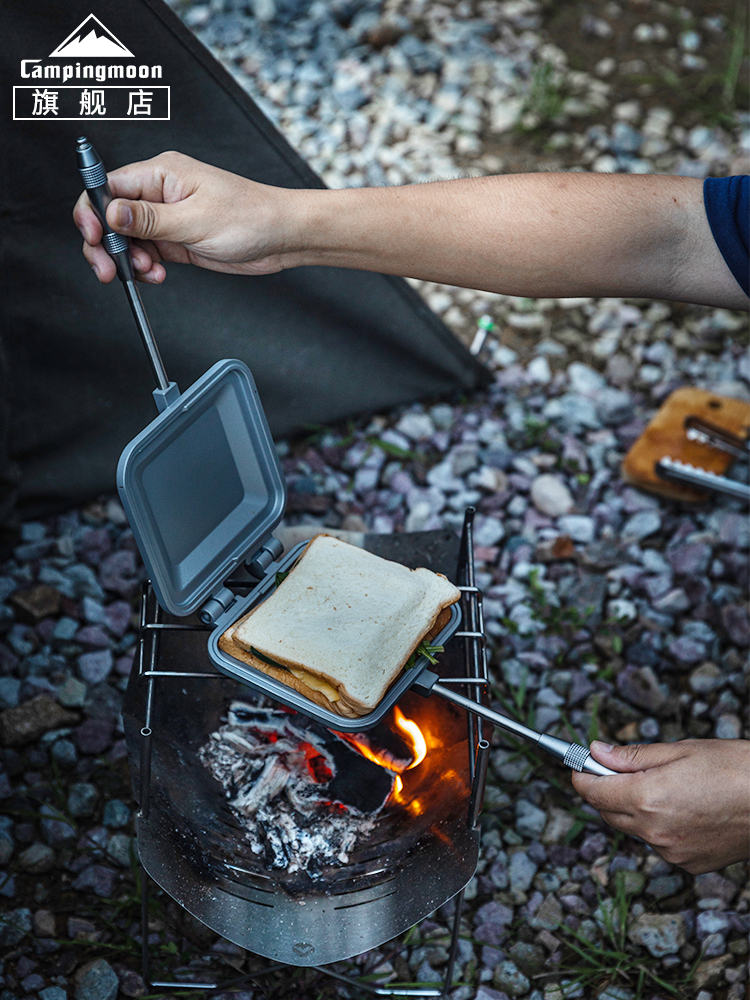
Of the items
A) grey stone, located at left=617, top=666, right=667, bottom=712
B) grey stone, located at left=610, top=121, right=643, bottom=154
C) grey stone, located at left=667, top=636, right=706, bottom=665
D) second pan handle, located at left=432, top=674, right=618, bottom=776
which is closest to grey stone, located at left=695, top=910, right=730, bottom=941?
grey stone, located at left=617, top=666, right=667, bottom=712

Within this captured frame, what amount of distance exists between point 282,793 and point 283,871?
0.17 meters

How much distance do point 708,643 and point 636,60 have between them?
3120 millimetres

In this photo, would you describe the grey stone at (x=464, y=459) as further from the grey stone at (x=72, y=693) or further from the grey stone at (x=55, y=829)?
the grey stone at (x=55, y=829)

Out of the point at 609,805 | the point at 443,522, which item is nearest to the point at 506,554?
the point at 443,522

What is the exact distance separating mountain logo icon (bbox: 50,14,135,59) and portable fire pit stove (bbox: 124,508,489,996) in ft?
4.06

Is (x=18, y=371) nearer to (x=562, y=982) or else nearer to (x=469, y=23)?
(x=562, y=982)

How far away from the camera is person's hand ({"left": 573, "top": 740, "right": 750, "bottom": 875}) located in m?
1.46

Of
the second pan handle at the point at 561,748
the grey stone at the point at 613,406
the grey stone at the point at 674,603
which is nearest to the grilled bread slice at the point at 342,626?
the second pan handle at the point at 561,748

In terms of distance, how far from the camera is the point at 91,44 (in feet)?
6.49

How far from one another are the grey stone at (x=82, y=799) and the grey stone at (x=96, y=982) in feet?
1.19

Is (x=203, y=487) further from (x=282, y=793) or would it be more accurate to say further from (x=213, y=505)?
(x=282, y=793)

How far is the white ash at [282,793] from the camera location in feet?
5.84

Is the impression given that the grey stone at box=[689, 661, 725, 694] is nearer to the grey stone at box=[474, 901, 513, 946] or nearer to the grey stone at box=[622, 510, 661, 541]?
the grey stone at box=[622, 510, 661, 541]

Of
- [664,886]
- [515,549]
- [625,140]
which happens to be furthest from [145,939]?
[625,140]
